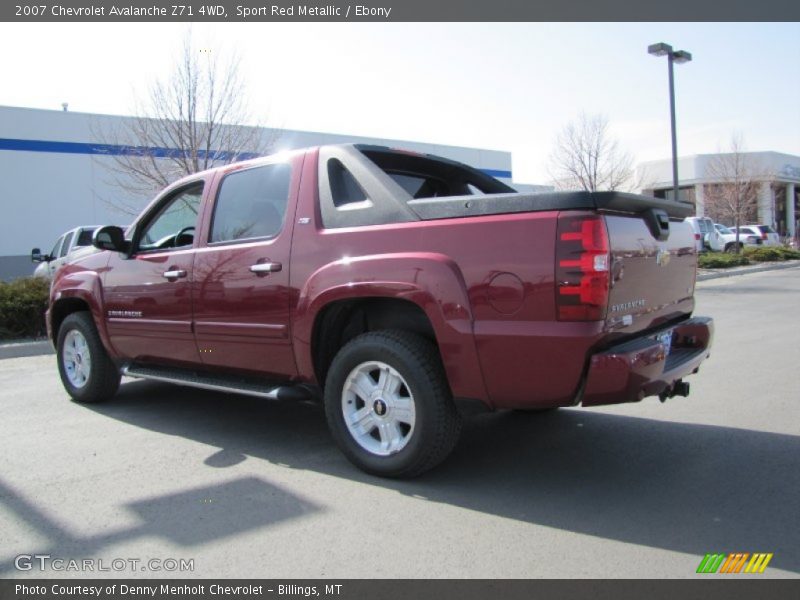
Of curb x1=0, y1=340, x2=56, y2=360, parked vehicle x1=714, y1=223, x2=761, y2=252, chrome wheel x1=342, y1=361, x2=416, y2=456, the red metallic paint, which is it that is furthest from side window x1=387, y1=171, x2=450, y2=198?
parked vehicle x1=714, y1=223, x2=761, y2=252

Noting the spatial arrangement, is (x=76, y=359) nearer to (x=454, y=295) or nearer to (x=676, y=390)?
(x=454, y=295)

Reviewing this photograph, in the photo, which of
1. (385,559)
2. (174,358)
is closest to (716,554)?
(385,559)

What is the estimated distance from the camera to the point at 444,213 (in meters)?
3.51

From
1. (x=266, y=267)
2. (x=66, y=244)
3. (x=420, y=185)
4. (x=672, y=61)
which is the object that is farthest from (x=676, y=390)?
(x=672, y=61)

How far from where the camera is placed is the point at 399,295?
358cm

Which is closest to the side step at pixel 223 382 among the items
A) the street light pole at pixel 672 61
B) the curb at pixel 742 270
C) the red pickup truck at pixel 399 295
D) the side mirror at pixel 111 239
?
the red pickup truck at pixel 399 295

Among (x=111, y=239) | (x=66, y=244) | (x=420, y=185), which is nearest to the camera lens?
(x=420, y=185)

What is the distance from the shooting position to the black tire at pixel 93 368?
5.64m

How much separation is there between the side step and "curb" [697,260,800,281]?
19.0 m

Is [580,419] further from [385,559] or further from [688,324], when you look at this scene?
[385,559]

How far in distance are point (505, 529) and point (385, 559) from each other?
25.0 inches

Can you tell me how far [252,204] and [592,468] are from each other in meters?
2.84

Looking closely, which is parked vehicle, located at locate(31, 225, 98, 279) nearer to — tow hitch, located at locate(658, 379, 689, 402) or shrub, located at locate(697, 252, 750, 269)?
tow hitch, located at locate(658, 379, 689, 402)

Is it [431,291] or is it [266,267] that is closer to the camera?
[431,291]
